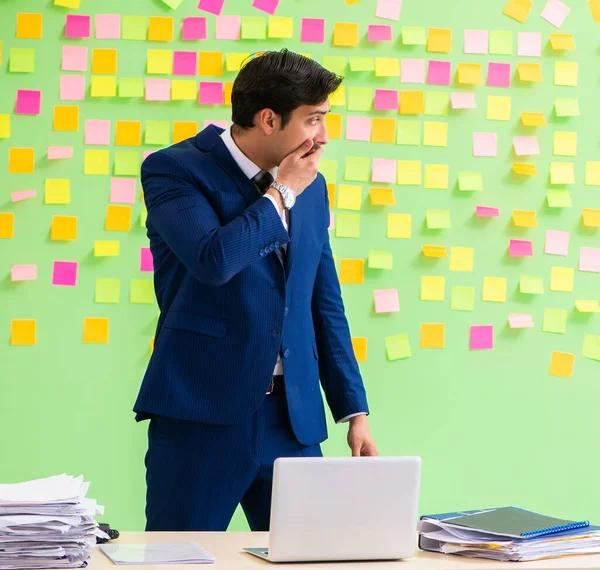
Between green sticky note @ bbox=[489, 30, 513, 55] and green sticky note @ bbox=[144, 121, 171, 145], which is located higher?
green sticky note @ bbox=[489, 30, 513, 55]

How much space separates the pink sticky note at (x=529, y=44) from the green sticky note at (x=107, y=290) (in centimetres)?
146

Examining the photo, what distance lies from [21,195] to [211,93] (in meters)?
0.64

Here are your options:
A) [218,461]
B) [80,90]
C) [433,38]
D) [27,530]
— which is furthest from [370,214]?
[27,530]

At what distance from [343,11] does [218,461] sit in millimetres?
1608

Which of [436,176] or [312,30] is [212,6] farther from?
[436,176]

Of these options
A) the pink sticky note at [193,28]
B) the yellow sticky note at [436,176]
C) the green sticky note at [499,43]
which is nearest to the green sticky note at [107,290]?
the pink sticky note at [193,28]

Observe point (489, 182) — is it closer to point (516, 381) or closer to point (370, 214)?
point (370, 214)

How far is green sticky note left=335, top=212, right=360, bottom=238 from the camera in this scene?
2.90 m

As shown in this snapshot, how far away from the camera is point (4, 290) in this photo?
277 centimetres

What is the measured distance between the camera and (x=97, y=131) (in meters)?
2.81

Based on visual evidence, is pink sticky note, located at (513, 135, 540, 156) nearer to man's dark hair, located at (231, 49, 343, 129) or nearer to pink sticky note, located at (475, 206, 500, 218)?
pink sticky note, located at (475, 206, 500, 218)

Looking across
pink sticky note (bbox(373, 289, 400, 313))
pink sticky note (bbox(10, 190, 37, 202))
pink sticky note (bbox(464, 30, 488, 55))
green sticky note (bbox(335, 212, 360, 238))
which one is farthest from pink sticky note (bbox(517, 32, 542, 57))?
pink sticky note (bbox(10, 190, 37, 202))

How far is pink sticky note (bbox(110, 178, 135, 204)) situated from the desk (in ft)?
4.52

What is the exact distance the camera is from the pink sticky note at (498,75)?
297cm
